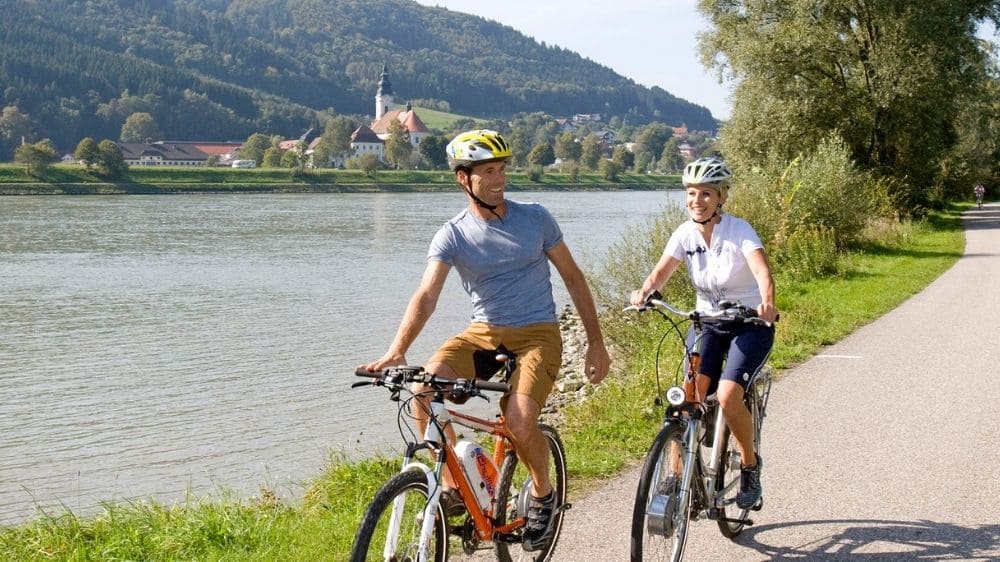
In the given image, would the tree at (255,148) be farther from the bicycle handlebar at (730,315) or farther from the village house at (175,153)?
the bicycle handlebar at (730,315)

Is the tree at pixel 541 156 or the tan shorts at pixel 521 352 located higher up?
the tree at pixel 541 156

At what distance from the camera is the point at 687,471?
4340mm

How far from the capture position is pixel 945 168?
152 ft

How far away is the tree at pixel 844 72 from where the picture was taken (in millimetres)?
28969

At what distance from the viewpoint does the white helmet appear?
15.4ft

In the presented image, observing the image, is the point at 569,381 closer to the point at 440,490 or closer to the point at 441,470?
the point at 441,470

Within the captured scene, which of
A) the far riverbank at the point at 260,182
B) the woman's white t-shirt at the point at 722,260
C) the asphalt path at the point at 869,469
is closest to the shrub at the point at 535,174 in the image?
the far riverbank at the point at 260,182

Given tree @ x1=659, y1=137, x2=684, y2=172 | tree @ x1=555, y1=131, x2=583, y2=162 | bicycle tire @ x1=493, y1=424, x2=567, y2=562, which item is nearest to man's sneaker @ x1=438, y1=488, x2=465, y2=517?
bicycle tire @ x1=493, y1=424, x2=567, y2=562

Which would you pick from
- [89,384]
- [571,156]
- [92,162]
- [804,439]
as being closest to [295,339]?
[89,384]

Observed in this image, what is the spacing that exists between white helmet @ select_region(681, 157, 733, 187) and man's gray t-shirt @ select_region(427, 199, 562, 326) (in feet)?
2.56

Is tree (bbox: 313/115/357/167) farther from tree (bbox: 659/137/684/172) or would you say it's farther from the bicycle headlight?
the bicycle headlight

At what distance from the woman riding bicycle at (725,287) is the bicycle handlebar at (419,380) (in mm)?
1300

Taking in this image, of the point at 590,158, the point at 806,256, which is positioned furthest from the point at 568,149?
the point at 806,256

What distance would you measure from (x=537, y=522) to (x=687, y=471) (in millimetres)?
644
